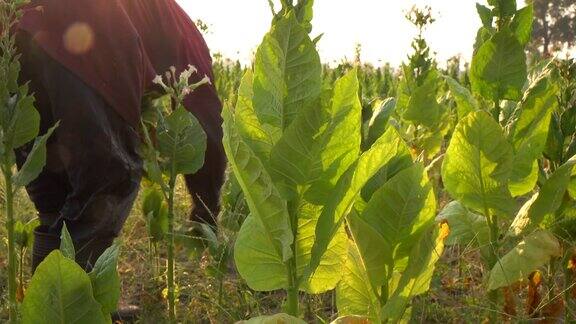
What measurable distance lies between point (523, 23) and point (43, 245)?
5.67ft

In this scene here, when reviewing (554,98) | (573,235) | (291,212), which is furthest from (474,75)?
(291,212)

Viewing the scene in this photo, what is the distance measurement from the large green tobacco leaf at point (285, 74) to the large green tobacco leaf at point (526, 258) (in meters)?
0.73

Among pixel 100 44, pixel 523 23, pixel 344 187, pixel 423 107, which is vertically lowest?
pixel 344 187

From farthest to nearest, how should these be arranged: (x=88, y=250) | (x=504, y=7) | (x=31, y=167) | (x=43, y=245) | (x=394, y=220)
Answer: (x=43, y=245)
(x=88, y=250)
(x=504, y=7)
(x=31, y=167)
(x=394, y=220)

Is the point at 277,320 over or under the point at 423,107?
under

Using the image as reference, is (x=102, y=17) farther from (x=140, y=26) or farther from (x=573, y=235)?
(x=573, y=235)

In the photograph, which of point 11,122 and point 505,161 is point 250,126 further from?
point 505,161

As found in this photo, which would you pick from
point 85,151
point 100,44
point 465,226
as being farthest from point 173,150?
point 465,226

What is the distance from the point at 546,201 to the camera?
175 centimetres

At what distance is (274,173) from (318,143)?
90 mm

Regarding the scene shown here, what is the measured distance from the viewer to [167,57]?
2.74m

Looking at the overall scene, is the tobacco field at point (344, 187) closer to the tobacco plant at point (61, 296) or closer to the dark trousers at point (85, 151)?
the tobacco plant at point (61, 296)

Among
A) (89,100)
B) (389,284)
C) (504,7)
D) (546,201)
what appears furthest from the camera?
(89,100)

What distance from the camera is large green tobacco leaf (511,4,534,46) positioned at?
1889 mm
